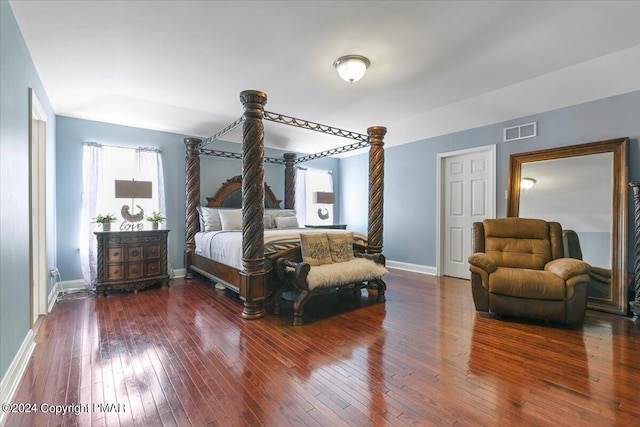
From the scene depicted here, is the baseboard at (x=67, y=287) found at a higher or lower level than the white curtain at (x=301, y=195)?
lower

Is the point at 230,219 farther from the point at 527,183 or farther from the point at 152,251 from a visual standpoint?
the point at 527,183

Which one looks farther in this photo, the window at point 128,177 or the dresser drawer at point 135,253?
the window at point 128,177

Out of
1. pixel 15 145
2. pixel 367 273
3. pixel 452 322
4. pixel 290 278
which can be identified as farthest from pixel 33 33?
pixel 452 322

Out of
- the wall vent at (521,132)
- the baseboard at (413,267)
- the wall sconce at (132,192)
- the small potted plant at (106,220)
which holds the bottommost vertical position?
the baseboard at (413,267)

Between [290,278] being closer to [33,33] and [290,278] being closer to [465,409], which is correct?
[465,409]

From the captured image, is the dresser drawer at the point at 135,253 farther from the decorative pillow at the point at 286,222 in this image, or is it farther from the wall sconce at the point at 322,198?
the wall sconce at the point at 322,198

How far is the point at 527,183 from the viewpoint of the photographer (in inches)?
168

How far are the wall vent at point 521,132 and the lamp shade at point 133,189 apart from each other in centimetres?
541

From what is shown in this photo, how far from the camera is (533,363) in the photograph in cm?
221

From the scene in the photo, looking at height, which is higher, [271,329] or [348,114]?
[348,114]

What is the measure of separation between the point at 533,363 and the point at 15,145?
157 inches

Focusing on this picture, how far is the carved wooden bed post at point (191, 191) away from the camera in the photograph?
505 cm

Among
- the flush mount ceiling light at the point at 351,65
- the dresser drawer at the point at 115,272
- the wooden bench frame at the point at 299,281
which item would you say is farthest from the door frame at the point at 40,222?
the flush mount ceiling light at the point at 351,65

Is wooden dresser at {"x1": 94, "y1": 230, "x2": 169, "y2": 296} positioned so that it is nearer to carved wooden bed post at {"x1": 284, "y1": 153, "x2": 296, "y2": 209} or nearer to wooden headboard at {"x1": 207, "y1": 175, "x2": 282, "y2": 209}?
wooden headboard at {"x1": 207, "y1": 175, "x2": 282, "y2": 209}
